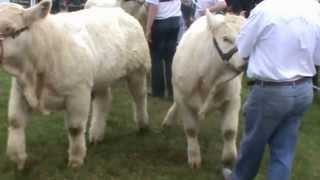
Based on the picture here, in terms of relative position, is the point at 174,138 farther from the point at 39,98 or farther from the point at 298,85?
the point at 298,85

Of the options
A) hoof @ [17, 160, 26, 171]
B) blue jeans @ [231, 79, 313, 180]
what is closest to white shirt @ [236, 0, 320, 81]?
blue jeans @ [231, 79, 313, 180]

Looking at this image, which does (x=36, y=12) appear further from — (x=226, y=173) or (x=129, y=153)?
(x=226, y=173)

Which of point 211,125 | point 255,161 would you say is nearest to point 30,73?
point 255,161

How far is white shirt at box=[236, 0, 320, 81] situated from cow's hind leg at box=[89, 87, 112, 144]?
3339mm

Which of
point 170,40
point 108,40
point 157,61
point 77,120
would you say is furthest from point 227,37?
point 157,61

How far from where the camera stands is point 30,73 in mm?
6695

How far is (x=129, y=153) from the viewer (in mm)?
8133

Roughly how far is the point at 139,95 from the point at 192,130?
4.77ft

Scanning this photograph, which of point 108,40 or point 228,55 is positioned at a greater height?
point 228,55

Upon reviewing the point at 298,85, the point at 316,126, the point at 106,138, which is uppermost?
the point at 298,85

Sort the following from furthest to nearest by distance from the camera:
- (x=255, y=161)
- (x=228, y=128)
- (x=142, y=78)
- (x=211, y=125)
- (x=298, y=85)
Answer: (x=211, y=125) → (x=142, y=78) → (x=228, y=128) → (x=255, y=161) → (x=298, y=85)

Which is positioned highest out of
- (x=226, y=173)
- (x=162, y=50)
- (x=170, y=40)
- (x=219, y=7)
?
(x=219, y=7)

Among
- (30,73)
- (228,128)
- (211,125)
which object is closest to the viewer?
(30,73)

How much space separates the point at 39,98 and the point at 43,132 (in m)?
2.07
